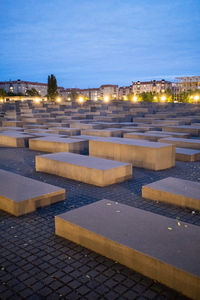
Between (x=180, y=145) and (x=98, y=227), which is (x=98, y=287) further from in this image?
(x=180, y=145)

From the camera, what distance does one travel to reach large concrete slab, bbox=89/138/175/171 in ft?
Result: 29.3

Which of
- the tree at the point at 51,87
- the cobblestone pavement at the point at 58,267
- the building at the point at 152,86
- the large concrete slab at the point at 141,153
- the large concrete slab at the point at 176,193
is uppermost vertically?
the building at the point at 152,86

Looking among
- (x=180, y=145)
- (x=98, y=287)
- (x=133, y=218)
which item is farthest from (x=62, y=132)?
(x=98, y=287)

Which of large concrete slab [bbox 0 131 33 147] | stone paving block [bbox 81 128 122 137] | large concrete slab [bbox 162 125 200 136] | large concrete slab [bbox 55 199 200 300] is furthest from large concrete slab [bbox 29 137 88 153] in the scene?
large concrete slab [bbox 162 125 200 136]

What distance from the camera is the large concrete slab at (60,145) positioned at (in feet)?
36.8

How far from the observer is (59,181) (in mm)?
7629

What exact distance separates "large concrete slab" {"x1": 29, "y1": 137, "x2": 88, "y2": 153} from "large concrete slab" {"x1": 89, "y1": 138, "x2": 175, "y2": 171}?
116 centimetres

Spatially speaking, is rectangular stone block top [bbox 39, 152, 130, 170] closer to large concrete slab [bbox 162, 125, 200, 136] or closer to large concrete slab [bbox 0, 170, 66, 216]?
large concrete slab [bbox 0, 170, 66, 216]

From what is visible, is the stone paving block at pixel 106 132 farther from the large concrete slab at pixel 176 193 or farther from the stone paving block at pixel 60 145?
the large concrete slab at pixel 176 193

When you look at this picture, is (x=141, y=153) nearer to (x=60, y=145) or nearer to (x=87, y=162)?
(x=87, y=162)

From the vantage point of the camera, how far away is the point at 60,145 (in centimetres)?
1131

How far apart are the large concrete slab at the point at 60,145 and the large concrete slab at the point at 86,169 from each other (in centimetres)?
241

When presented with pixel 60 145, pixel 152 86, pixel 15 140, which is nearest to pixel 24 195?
pixel 60 145

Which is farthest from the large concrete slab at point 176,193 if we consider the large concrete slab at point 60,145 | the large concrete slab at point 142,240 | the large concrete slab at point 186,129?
the large concrete slab at point 186,129
